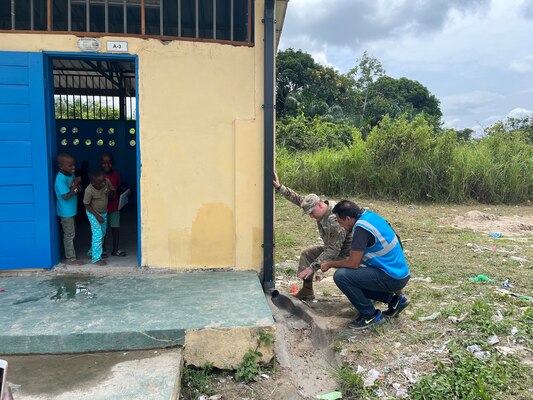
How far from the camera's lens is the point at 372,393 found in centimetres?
309

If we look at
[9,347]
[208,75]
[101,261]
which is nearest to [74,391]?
[9,347]

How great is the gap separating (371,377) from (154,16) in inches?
165

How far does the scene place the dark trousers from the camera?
13.0 feet

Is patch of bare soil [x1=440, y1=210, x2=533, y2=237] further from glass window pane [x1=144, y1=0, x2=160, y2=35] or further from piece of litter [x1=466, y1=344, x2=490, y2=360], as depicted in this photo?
glass window pane [x1=144, y1=0, x2=160, y2=35]

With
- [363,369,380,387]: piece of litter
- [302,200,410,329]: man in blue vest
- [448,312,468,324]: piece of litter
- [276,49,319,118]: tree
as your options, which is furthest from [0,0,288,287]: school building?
[276,49,319,118]: tree

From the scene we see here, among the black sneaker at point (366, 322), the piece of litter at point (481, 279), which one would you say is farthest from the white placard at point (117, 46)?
the piece of litter at point (481, 279)

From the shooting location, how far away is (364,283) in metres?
3.98

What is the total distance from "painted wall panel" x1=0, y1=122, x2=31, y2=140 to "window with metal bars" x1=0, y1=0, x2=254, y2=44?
3.08 ft

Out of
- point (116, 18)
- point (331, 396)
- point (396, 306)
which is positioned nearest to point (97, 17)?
point (116, 18)

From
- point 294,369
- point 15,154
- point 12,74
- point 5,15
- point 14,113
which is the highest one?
point 5,15

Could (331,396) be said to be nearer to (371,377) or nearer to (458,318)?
(371,377)

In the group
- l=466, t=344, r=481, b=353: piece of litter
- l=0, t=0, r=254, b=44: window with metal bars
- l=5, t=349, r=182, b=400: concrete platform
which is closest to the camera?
l=5, t=349, r=182, b=400: concrete platform

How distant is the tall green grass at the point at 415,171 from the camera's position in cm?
1252

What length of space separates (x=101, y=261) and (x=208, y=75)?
92.1 inches
